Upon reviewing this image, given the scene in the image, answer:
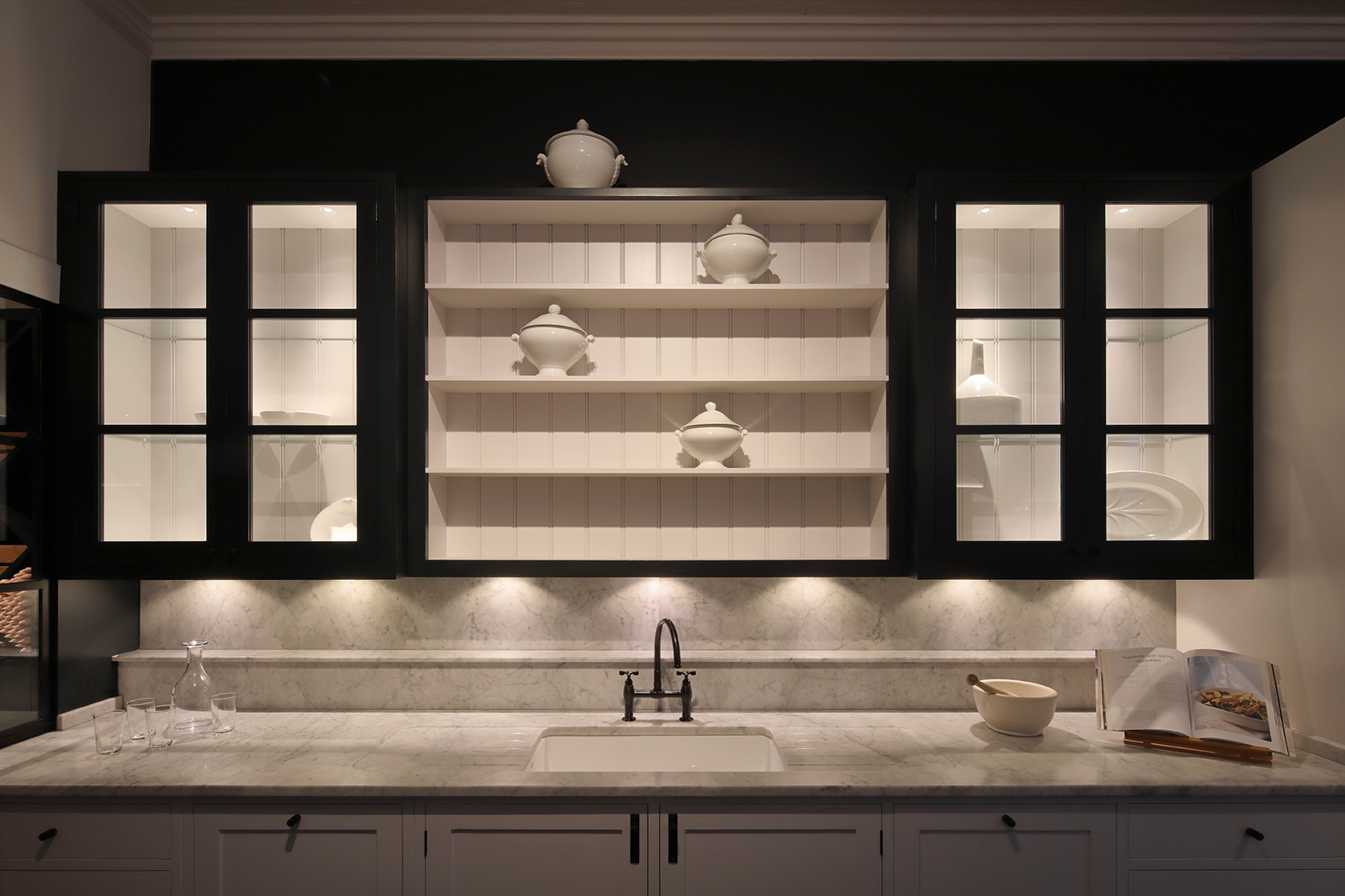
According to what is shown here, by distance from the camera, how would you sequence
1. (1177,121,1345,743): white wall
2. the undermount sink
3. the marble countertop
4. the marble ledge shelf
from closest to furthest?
the marble countertop < (1177,121,1345,743): white wall < the undermount sink < the marble ledge shelf

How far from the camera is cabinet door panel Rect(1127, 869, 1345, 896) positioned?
1.64 m

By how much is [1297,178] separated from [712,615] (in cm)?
209

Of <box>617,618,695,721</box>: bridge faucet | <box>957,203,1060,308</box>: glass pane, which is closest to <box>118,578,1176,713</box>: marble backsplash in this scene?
<box>617,618,695,721</box>: bridge faucet

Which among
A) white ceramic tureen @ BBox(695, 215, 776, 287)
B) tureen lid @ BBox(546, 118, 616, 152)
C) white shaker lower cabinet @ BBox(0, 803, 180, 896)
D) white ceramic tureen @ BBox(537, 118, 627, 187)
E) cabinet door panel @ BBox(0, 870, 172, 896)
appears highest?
tureen lid @ BBox(546, 118, 616, 152)

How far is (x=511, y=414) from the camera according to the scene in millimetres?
2258

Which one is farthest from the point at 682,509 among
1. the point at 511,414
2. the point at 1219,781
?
the point at 1219,781

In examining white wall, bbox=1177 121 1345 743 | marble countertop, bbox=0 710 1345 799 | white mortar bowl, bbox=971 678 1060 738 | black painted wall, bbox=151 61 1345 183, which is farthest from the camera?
black painted wall, bbox=151 61 1345 183

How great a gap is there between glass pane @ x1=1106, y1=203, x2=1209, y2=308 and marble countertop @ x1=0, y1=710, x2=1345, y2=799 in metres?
1.27

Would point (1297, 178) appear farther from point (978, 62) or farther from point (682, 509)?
point (682, 509)

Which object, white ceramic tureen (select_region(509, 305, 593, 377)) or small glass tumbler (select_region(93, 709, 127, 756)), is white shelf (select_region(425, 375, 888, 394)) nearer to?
white ceramic tureen (select_region(509, 305, 593, 377))

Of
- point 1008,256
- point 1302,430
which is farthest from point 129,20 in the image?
point 1302,430

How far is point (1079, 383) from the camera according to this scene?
6.41ft

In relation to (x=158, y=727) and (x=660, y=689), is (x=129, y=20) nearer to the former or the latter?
(x=158, y=727)

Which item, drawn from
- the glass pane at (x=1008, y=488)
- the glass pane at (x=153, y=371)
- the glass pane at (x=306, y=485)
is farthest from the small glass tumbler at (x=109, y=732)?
the glass pane at (x=1008, y=488)
